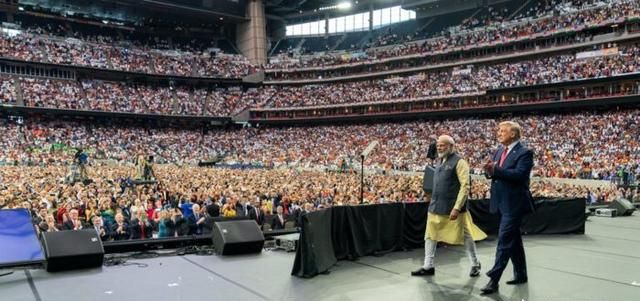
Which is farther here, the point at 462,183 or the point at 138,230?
the point at 138,230

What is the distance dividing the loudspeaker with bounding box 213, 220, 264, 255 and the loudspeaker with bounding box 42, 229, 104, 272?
190 cm

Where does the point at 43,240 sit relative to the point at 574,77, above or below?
below

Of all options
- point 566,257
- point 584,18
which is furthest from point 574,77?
point 566,257

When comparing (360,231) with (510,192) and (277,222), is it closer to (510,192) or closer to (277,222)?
(510,192)

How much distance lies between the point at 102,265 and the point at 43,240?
0.91 metres

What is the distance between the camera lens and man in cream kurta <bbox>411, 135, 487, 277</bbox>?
671cm

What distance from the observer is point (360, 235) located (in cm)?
834

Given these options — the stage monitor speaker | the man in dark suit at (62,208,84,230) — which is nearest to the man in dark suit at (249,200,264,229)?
the man in dark suit at (62,208,84,230)

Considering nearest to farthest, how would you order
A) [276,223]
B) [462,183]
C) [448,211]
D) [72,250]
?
1. [462,183]
2. [448,211]
3. [72,250]
4. [276,223]

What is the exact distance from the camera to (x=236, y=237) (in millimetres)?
8500

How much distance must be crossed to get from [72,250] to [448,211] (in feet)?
17.7

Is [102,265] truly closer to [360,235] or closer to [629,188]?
[360,235]

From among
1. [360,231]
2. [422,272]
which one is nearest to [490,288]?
[422,272]

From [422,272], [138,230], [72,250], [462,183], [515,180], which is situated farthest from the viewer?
[138,230]
